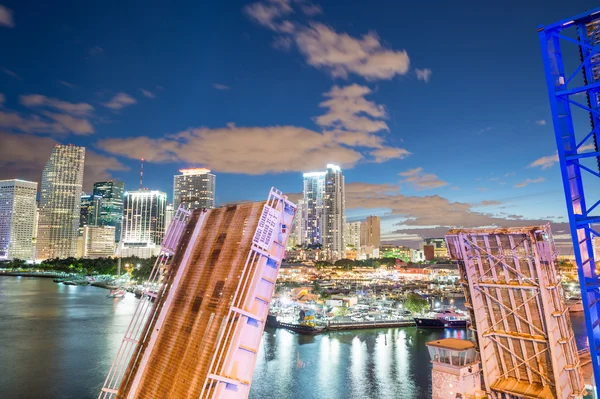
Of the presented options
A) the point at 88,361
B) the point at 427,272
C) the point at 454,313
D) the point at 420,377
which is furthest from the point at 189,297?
the point at 427,272

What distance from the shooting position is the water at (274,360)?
27.7 meters

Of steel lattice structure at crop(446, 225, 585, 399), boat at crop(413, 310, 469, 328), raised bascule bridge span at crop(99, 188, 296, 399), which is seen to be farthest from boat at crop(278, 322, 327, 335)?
raised bascule bridge span at crop(99, 188, 296, 399)

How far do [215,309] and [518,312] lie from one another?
36.6 ft

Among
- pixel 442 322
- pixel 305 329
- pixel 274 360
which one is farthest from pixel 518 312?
pixel 442 322

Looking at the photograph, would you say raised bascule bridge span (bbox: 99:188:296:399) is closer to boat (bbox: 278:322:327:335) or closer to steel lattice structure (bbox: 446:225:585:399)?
steel lattice structure (bbox: 446:225:585:399)

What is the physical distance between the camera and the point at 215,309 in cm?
1051

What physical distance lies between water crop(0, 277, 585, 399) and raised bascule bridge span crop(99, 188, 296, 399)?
17.0 m

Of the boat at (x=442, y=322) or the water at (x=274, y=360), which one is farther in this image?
the boat at (x=442, y=322)

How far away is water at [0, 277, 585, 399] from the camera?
27.7 meters

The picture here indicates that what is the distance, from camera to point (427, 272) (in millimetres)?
145500

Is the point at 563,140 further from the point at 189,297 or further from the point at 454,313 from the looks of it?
the point at 454,313

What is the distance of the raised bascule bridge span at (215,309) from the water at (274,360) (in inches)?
671

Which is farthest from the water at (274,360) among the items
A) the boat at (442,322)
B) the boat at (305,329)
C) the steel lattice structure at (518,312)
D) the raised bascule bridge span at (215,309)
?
the raised bascule bridge span at (215,309)

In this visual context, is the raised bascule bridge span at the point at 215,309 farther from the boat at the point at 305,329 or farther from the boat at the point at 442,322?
the boat at the point at 442,322
